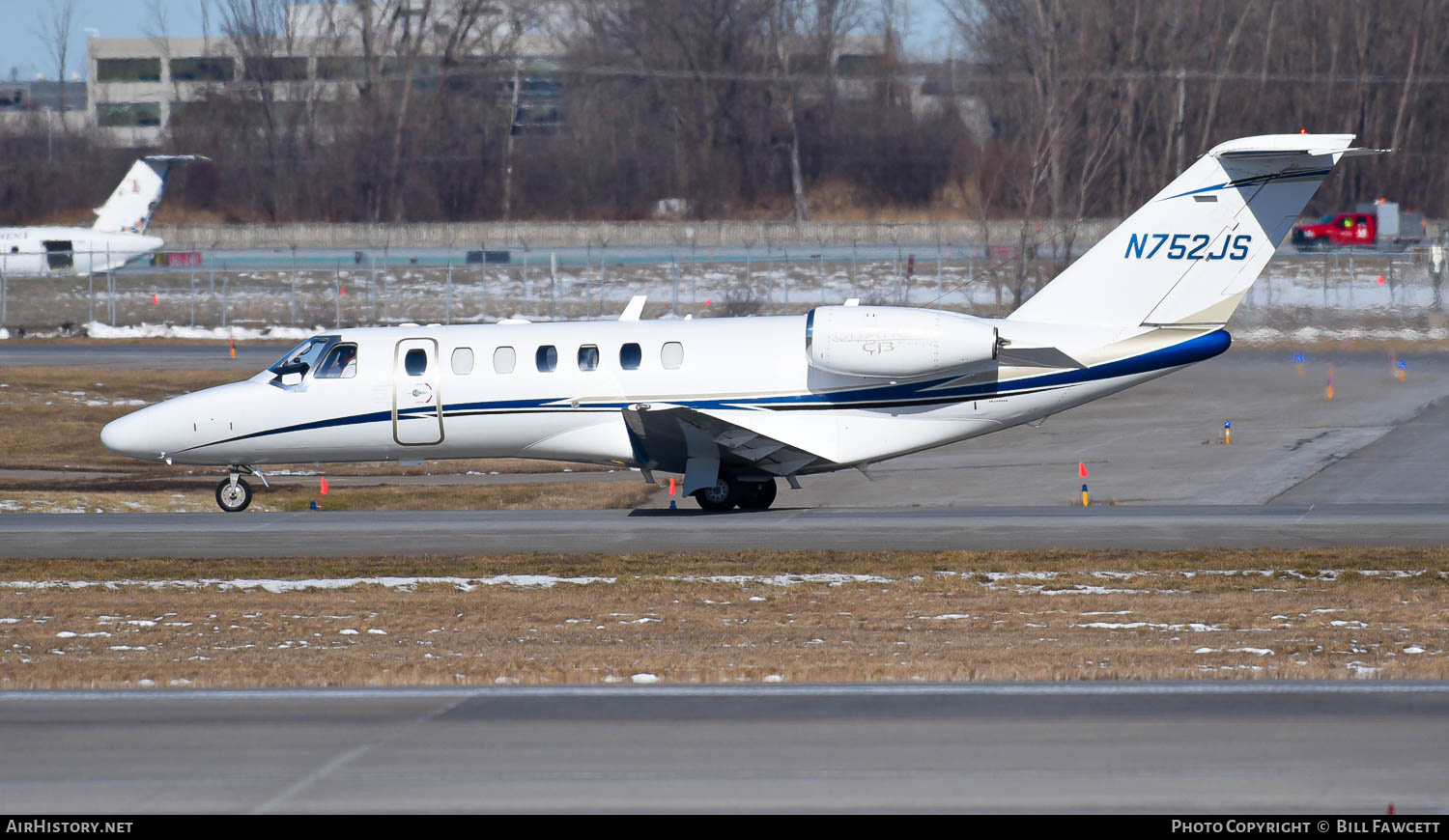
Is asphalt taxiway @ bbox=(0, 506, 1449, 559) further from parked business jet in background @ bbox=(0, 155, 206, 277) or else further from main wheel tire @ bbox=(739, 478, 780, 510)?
parked business jet in background @ bbox=(0, 155, 206, 277)

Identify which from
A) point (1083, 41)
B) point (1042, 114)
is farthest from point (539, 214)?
point (1042, 114)

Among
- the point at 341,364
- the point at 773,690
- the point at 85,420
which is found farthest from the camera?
the point at 85,420

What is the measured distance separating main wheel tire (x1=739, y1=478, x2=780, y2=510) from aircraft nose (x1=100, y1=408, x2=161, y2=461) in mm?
7948

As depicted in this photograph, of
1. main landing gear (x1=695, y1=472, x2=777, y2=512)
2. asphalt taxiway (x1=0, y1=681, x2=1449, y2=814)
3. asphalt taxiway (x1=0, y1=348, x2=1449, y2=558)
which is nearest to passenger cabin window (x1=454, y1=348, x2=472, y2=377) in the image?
asphalt taxiway (x1=0, y1=348, x2=1449, y2=558)

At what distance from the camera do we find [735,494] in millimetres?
20094

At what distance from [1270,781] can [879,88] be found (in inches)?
2861

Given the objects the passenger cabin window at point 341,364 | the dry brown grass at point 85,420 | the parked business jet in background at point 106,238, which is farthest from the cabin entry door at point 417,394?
the parked business jet in background at point 106,238

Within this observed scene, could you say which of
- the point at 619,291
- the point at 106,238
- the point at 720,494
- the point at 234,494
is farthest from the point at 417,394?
the point at 106,238

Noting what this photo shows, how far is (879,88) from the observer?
7756 cm

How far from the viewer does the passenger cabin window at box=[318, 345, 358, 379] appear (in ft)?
66.1

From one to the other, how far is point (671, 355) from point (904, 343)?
117 inches

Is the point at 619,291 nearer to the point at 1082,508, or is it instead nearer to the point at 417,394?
the point at 417,394
